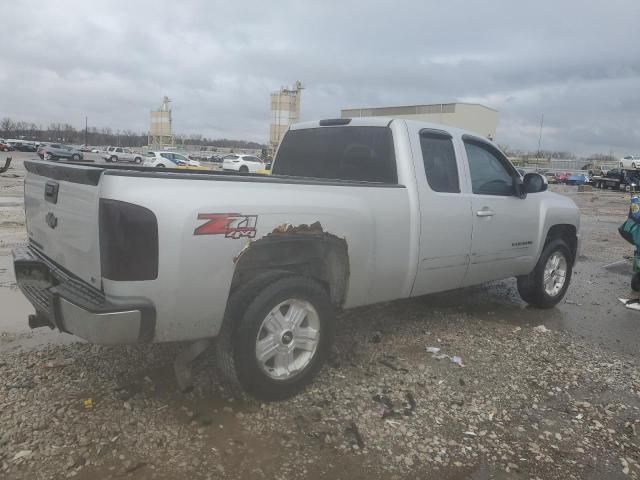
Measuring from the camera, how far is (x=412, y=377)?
13.1 ft

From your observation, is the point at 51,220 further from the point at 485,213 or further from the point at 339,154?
the point at 485,213

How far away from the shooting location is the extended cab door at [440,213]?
4.24m

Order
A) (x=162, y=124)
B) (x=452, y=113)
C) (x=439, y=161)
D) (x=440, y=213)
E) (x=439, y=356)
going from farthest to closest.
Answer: (x=162, y=124), (x=452, y=113), (x=439, y=161), (x=439, y=356), (x=440, y=213)

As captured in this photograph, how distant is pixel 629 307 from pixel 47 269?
636cm

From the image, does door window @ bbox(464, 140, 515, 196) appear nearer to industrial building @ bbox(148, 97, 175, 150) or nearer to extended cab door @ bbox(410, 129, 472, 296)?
extended cab door @ bbox(410, 129, 472, 296)

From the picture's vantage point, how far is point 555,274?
6.16 m

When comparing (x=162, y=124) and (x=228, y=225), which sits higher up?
(x=162, y=124)

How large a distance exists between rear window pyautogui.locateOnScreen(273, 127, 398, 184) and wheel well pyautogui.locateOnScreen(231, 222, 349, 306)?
0.95 meters

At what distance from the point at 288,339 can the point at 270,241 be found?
0.67 metres

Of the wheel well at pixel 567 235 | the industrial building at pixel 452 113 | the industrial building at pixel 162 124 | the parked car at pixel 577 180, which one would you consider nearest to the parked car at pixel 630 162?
the parked car at pixel 577 180

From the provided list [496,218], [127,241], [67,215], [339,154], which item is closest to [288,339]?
[127,241]

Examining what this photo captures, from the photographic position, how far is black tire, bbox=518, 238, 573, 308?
5809 millimetres

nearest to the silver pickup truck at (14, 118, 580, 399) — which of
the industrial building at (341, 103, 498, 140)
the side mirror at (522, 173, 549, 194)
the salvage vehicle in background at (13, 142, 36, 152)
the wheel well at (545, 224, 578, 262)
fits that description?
the side mirror at (522, 173, 549, 194)

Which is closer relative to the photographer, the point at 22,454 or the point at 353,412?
the point at 22,454
